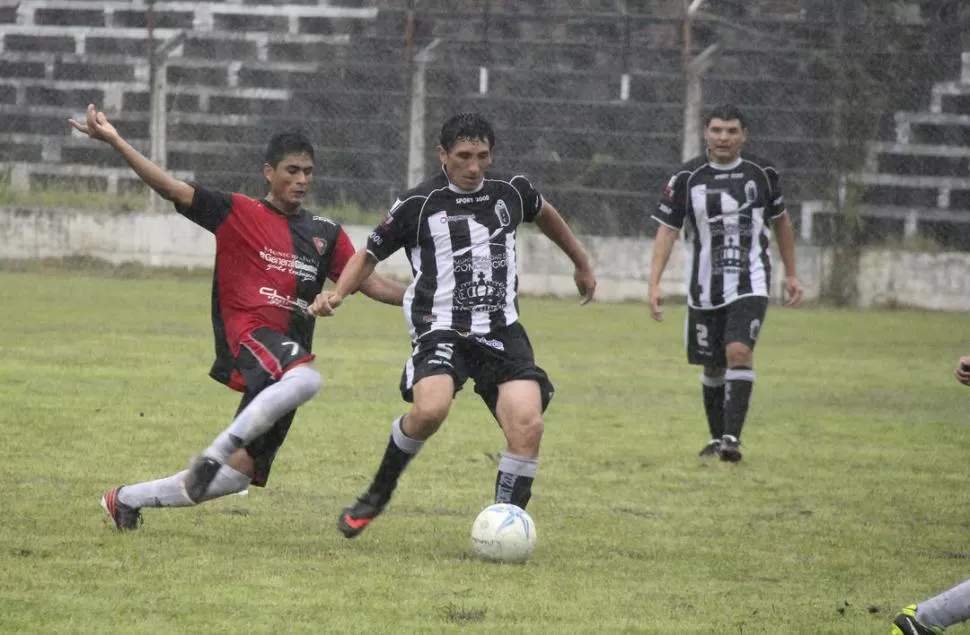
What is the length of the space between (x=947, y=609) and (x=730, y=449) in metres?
4.64

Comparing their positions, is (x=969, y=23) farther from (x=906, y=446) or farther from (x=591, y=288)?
(x=591, y=288)

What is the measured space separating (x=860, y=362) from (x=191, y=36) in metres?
11.0

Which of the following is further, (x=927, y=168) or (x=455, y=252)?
(x=927, y=168)

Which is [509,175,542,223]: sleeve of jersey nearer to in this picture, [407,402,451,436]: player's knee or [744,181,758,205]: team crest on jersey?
[407,402,451,436]: player's knee

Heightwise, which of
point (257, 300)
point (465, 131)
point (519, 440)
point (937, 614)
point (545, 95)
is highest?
point (545, 95)

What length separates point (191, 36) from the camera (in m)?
22.3

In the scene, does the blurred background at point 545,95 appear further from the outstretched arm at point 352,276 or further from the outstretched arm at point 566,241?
the outstretched arm at point 352,276

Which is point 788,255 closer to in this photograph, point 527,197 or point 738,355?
point 738,355

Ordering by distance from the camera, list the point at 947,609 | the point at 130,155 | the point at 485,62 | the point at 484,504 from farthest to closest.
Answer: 1. the point at 485,62
2. the point at 484,504
3. the point at 130,155
4. the point at 947,609

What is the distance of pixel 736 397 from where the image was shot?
31.7 feet

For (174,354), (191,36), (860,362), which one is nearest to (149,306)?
(174,354)

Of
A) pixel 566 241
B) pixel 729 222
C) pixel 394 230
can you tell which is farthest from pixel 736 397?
pixel 394 230

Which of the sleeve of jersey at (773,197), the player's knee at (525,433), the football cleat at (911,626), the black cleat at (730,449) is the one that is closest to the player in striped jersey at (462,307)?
the player's knee at (525,433)

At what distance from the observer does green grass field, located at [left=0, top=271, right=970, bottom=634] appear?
5.46 m
